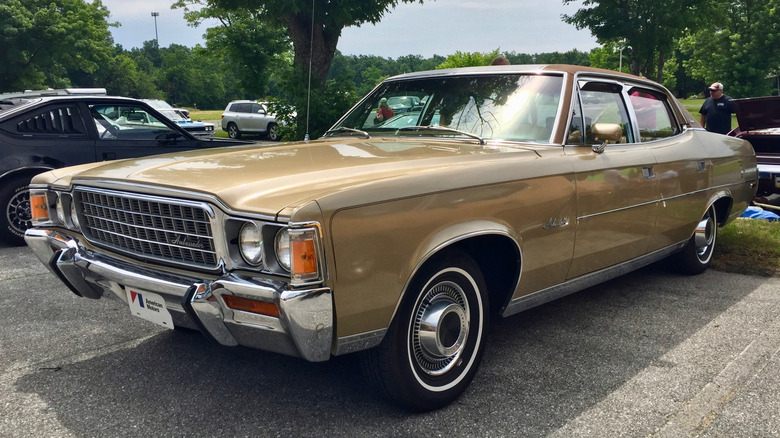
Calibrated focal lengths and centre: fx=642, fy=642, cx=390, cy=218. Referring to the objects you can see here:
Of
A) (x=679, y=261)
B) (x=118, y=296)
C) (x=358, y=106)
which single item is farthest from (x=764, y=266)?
(x=118, y=296)

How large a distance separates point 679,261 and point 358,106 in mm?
2866

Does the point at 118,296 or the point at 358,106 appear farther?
the point at 358,106

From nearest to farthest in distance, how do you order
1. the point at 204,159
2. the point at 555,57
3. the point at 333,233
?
the point at 333,233
the point at 204,159
the point at 555,57

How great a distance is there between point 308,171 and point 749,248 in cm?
505

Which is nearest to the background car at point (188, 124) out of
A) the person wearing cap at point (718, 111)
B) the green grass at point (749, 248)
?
the person wearing cap at point (718, 111)

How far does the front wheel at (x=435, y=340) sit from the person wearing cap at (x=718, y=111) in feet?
29.0

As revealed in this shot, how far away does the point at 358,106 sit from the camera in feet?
15.4

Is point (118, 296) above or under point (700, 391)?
above

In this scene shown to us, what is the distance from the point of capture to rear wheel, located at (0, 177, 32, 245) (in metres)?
6.50

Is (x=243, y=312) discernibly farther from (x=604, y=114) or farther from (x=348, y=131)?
(x=604, y=114)

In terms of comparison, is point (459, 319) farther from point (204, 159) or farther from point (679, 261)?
point (679, 261)

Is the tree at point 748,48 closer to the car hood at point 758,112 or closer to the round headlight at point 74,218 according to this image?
the car hood at point 758,112

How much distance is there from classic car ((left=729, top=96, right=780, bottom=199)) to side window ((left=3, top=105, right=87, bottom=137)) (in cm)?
776

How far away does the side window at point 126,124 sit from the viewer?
23.8 feet
